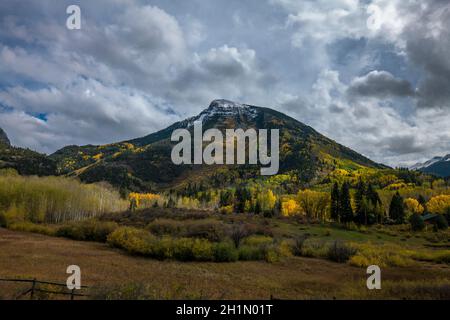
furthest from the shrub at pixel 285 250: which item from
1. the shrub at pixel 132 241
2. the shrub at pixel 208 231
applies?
the shrub at pixel 132 241

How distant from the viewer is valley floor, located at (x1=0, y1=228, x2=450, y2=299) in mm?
13867

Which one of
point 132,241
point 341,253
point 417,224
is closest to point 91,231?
point 132,241

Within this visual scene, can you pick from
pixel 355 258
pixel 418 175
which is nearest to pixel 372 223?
pixel 355 258

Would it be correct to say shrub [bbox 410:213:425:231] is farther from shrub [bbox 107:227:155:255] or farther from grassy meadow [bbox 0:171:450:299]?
shrub [bbox 107:227:155:255]

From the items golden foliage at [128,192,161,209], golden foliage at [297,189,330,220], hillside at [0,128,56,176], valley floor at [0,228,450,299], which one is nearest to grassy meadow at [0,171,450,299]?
valley floor at [0,228,450,299]

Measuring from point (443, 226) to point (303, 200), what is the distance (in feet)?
118

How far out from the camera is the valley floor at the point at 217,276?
1387cm

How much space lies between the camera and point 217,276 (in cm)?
1991

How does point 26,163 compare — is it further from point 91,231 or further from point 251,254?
point 251,254

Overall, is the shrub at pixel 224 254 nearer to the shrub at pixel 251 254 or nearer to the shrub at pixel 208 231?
the shrub at pixel 251 254

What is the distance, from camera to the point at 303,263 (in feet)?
86.6

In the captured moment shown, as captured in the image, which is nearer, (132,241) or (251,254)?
(251,254)
